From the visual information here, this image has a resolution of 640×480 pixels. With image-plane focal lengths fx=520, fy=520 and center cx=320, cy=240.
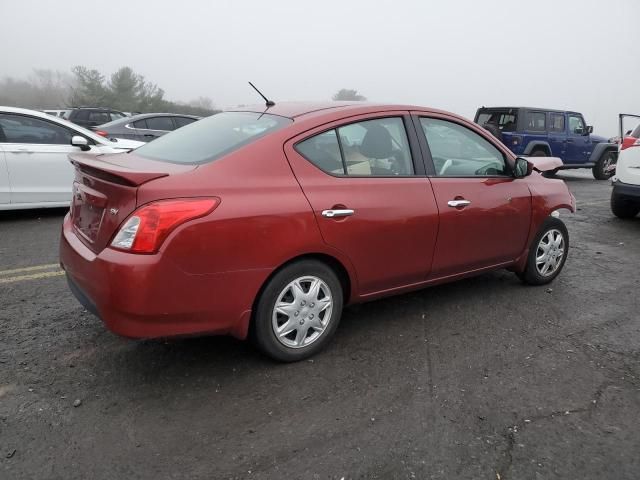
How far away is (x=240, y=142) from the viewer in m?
3.01

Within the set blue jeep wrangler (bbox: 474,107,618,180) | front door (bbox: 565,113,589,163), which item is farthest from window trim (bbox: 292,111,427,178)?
front door (bbox: 565,113,589,163)

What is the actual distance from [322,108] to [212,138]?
740 millimetres

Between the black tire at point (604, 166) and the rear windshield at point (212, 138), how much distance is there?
13545mm

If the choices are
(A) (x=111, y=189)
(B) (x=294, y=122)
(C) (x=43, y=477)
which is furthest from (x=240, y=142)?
(C) (x=43, y=477)

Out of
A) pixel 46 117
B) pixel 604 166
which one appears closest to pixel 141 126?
pixel 46 117

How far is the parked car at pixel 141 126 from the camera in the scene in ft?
36.2

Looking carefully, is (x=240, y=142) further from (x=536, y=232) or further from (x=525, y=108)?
(x=525, y=108)

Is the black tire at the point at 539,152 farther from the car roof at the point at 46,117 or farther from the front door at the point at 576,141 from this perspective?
the car roof at the point at 46,117

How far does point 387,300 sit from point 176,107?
152 feet

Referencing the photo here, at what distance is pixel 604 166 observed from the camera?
14.5 m

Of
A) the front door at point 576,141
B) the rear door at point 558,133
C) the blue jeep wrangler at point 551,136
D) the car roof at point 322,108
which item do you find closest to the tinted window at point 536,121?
the blue jeep wrangler at point 551,136

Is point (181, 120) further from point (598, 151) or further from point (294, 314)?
point (598, 151)

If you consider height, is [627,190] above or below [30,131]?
below

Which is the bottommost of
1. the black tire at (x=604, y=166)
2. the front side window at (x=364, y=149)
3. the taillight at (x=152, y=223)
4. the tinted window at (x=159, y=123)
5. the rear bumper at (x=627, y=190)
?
the black tire at (x=604, y=166)
